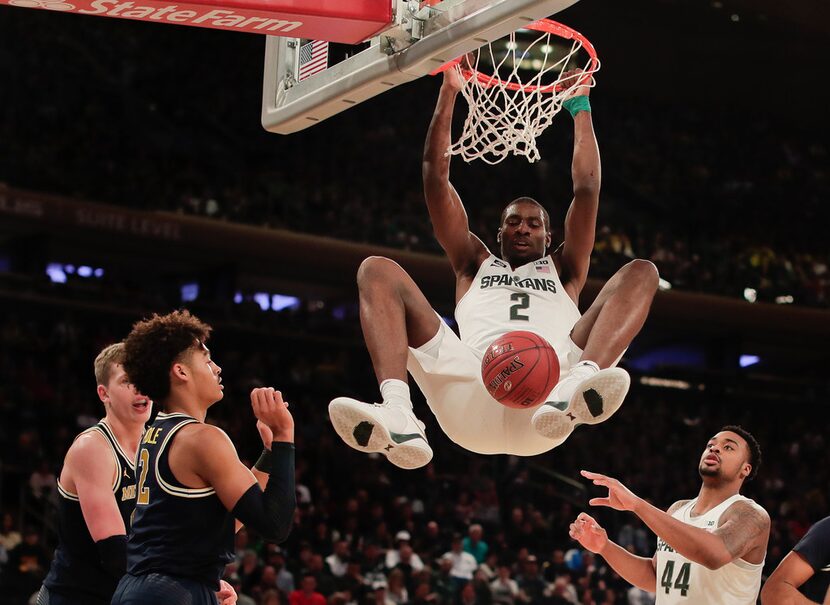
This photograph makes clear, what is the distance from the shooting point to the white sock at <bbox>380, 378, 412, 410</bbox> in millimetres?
5039

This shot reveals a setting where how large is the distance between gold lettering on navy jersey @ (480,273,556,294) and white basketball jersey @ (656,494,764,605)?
133cm

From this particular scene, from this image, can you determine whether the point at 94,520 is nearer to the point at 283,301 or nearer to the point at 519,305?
the point at 519,305

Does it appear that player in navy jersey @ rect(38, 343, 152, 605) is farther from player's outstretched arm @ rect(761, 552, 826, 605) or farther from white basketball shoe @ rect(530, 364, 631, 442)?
player's outstretched arm @ rect(761, 552, 826, 605)

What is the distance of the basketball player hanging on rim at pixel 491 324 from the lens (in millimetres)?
4871

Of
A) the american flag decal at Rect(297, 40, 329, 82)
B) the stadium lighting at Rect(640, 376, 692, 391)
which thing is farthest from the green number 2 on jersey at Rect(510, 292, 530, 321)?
the stadium lighting at Rect(640, 376, 692, 391)

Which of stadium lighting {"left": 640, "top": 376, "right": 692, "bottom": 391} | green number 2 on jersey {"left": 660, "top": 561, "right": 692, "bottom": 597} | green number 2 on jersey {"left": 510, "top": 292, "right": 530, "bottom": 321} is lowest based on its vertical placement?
green number 2 on jersey {"left": 660, "top": 561, "right": 692, "bottom": 597}

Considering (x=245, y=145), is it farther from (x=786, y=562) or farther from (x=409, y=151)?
(x=786, y=562)

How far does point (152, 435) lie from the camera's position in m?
4.04

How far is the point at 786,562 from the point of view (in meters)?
5.30

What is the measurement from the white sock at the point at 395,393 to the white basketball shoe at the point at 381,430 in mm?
36

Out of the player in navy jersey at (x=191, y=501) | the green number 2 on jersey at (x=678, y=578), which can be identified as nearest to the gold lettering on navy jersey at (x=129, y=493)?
the player in navy jersey at (x=191, y=501)

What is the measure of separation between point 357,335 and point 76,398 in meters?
5.41

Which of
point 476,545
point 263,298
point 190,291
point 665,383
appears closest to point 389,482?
point 476,545

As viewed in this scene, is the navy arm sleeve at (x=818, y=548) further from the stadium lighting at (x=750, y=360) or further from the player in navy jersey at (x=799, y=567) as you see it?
the stadium lighting at (x=750, y=360)
